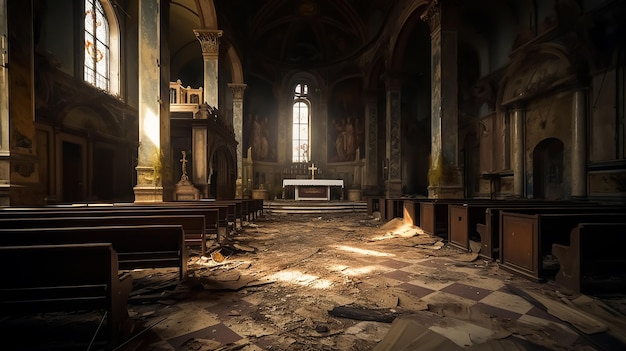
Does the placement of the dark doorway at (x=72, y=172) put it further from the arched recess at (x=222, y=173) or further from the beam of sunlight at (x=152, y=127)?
the beam of sunlight at (x=152, y=127)

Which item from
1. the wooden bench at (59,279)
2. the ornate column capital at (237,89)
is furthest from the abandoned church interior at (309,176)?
the ornate column capital at (237,89)

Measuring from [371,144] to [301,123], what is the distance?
5.83 m

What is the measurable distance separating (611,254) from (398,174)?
1091cm

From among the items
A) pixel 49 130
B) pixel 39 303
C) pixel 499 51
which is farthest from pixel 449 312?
pixel 499 51

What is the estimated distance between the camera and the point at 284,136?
19.8 m

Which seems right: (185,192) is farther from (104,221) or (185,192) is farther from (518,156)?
(518,156)

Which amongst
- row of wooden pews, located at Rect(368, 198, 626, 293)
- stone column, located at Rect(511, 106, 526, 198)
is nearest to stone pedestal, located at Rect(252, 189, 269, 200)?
stone column, located at Rect(511, 106, 526, 198)

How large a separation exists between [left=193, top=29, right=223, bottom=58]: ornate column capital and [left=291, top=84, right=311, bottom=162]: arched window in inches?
350

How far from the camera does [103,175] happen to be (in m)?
11.8

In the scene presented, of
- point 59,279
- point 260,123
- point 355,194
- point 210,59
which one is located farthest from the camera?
point 260,123

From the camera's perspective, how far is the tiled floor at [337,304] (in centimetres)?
213

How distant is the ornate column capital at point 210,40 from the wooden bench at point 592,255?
12.8 metres

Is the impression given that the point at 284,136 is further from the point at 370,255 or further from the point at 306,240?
the point at 370,255

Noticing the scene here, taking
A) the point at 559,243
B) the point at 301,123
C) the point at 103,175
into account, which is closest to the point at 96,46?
the point at 103,175
